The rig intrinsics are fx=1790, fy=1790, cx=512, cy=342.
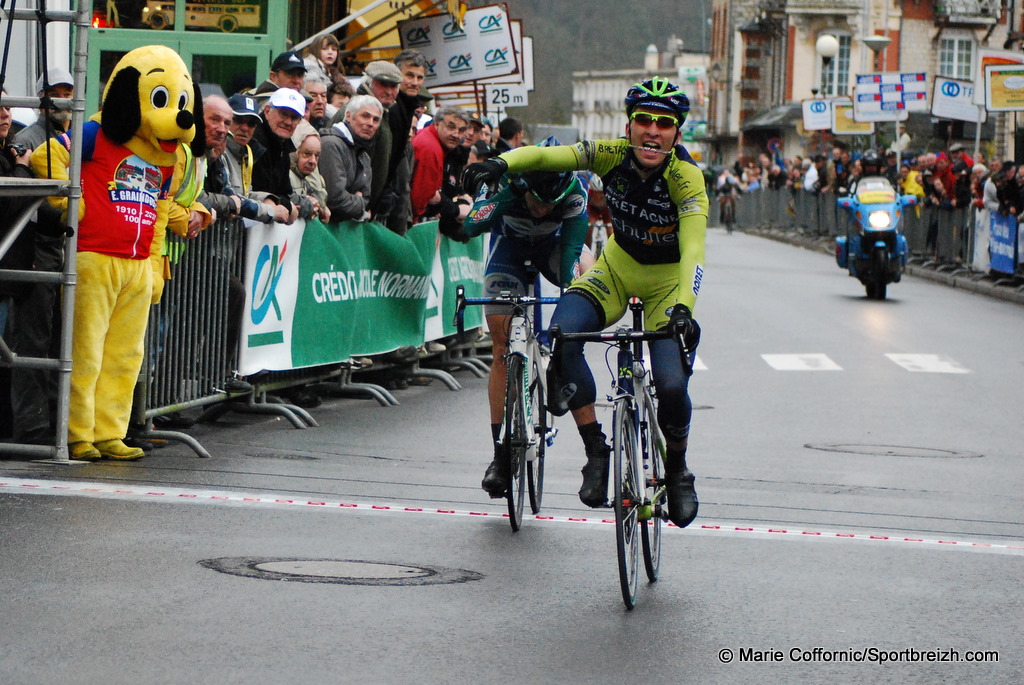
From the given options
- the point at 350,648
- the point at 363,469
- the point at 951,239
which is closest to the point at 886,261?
the point at 951,239

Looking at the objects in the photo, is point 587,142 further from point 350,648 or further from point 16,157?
point 16,157

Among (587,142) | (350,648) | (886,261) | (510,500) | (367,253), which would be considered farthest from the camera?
(886,261)

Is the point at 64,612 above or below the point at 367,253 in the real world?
below

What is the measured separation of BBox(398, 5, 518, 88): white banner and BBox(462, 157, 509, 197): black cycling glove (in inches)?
639

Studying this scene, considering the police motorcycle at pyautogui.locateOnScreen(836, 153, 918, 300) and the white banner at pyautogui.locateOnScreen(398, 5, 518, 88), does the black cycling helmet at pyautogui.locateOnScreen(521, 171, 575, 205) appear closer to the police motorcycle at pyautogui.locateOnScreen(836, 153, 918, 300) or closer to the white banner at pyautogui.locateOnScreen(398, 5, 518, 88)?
the white banner at pyautogui.locateOnScreen(398, 5, 518, 88)

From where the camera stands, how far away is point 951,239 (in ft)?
111

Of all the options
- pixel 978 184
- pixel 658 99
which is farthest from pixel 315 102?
pixel 978 184

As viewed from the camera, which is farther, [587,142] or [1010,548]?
[1010,548]

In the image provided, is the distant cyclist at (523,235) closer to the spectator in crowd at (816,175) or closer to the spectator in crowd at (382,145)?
the spectator in crowd at (382,145)

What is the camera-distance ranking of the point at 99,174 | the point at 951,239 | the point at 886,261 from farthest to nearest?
the point at 951,239 < the point at 886,261 < the point at 99,174

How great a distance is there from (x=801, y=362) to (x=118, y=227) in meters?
9.69

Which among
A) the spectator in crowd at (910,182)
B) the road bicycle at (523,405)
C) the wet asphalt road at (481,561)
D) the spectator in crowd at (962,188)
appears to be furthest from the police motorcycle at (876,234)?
the road bicycle at (523,405)

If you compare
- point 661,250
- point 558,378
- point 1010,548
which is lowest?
point 1010,548

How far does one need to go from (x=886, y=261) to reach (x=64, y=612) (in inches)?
866
